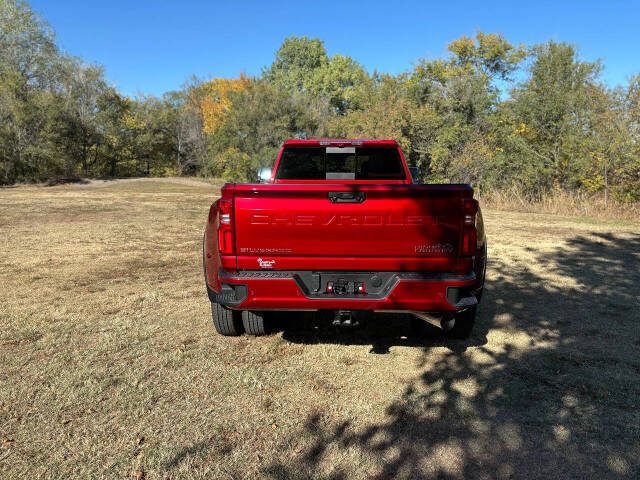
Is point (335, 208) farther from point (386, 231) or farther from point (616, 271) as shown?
point (616, 271)

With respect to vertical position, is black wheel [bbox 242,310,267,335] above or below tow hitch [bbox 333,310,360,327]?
below

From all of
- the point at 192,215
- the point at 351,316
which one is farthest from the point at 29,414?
the point at 192,215

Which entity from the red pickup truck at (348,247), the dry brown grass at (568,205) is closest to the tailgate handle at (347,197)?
the red pickup truck at (348,247)

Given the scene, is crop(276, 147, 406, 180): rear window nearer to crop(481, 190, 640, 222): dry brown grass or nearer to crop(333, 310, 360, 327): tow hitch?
crop(333, 310, 360, 327): tow hitch

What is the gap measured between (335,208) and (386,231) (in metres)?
0.40

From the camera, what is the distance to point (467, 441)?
2.70m

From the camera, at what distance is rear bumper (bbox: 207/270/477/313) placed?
330cm

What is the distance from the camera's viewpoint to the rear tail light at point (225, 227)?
3.28 m

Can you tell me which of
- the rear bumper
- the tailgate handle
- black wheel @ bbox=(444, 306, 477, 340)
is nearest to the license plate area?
the rear bumper

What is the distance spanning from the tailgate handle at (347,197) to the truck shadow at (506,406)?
144cm

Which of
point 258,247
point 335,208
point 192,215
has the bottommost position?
point 192,215

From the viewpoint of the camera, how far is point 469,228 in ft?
10.8

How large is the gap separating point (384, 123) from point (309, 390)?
2569cm

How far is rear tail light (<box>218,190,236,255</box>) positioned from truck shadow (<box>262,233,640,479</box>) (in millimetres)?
1321
